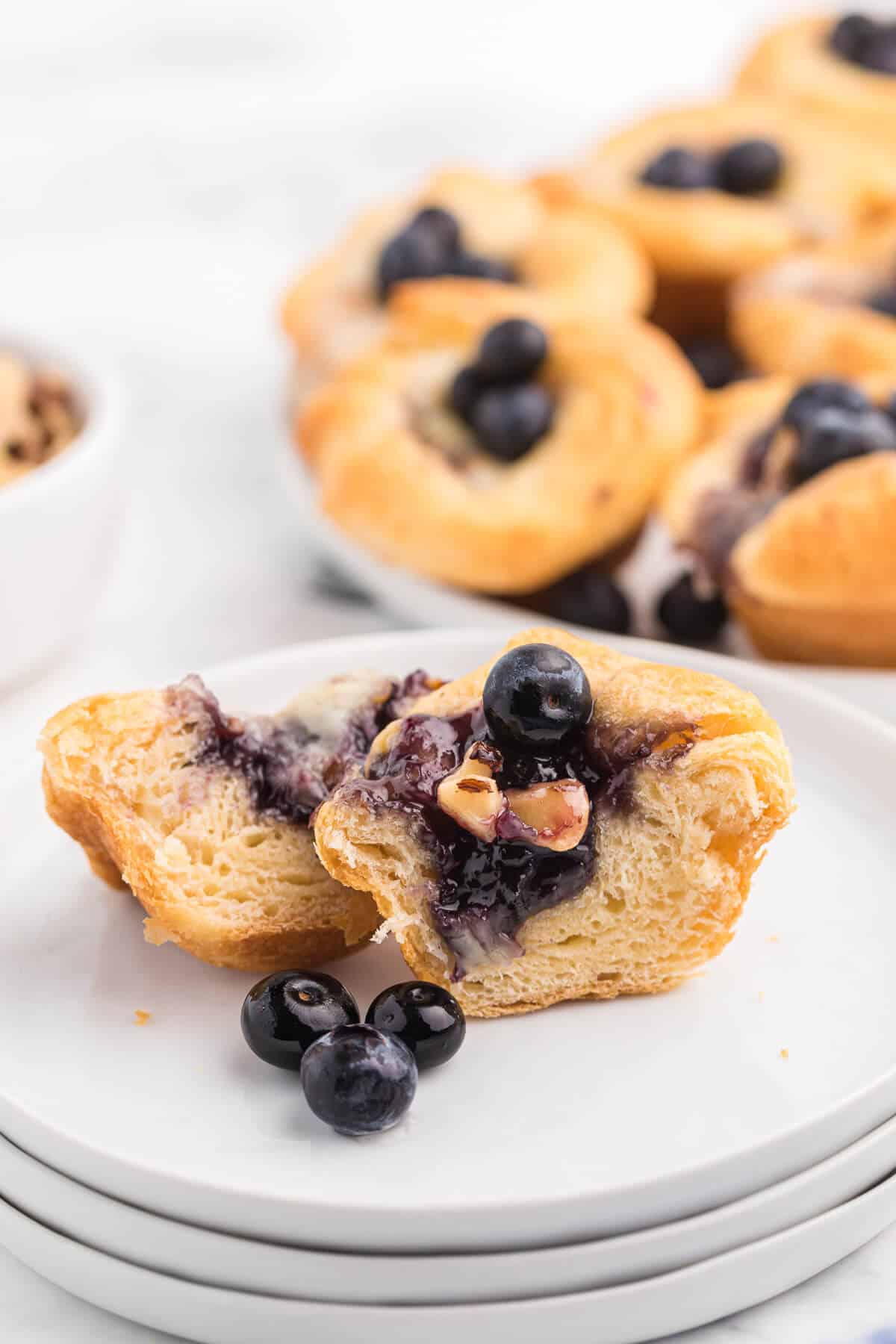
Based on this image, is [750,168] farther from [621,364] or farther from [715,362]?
[621,364]

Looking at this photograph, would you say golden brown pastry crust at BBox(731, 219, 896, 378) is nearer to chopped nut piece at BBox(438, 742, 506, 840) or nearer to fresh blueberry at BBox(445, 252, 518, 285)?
fresh blueberry at BBox(445, 252, 518, 285)

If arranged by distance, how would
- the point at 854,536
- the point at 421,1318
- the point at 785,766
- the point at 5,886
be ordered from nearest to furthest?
the point at 421,1318 < the point at 785,766 < the point at 5,886 < the point at 854,536

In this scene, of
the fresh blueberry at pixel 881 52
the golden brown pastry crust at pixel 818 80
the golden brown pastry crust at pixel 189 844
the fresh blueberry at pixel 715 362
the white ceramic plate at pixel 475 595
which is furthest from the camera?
the fresh blueberry at pixel 881 52

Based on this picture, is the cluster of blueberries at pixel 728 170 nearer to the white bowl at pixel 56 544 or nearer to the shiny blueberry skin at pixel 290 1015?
the white bowl at pixel 56 544

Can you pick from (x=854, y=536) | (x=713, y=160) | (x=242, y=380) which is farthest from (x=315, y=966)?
(x=713, y=160)

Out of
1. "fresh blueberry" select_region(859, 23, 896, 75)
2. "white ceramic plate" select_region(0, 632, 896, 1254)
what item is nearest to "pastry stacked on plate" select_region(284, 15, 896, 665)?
"fresh blueberry" select_region(859, 23, 896, 75)

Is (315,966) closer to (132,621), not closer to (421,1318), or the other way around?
(421,1318)

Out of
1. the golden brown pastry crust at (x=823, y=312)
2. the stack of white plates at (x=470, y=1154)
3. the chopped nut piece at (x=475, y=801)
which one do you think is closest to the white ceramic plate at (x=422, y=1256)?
the stack of white plates at (x=470, y=1154)
